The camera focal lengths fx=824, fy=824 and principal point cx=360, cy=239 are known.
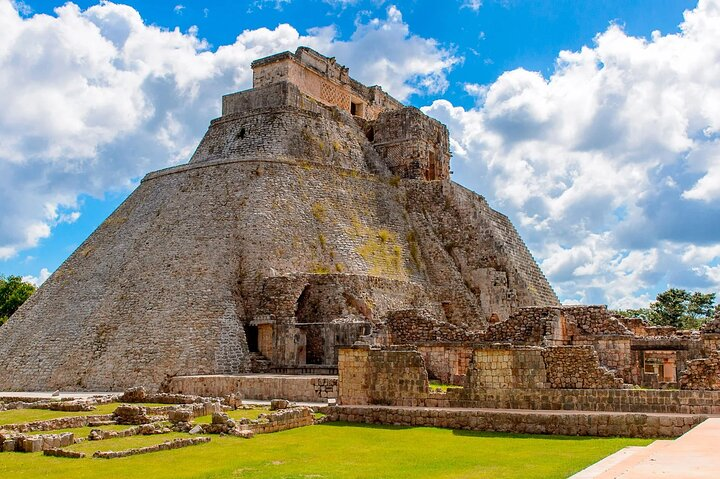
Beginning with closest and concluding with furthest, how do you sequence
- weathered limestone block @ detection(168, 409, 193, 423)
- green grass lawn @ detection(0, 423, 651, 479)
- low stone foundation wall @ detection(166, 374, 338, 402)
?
green grass lawn @ detection(0, 423, 651, 479) < weathered limestone block @ detection(168, 409, 193, 423) < low stone foundation wall @ detection(166, 374, 338, 402)

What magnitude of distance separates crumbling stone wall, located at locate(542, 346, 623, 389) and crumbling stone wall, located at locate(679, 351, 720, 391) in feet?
3.97

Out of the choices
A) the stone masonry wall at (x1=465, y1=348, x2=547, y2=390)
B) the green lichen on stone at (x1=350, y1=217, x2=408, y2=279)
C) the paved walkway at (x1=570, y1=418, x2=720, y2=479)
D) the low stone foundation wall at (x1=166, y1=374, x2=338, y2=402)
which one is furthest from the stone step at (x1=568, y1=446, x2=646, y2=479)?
the green lichen on stone at (x1=350, y1=217, x2=408, y2=279)

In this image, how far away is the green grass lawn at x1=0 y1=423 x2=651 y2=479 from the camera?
10.9 metres

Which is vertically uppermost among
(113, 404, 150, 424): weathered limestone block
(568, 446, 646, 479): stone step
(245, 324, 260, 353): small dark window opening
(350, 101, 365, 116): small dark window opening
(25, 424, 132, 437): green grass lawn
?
(350, 101, 365, 116): small dark window opening

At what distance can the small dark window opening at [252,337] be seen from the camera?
92.0 feet

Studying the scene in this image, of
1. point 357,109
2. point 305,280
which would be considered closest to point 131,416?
point 305,280

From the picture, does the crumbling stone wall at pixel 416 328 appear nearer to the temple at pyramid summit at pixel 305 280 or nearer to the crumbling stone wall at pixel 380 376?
the temple at pyramid summit at pixel 305 280

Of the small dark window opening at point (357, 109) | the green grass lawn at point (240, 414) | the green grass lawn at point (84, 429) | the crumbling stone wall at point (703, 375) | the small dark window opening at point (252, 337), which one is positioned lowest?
the green grass lawn at point (84, 429)

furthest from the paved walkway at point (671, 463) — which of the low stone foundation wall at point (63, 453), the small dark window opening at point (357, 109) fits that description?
the small dark window opening at point (357, 109)

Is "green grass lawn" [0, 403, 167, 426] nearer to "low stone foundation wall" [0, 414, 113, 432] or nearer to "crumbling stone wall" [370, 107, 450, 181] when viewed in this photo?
"low stone foundation wall" [0, 414, 113, 432]

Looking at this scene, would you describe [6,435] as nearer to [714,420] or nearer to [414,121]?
[714,420]

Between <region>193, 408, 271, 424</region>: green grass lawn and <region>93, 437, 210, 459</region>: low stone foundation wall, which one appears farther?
<region>193, 408, 271, 424</region>: green grass lawn

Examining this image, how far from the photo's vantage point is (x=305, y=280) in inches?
1133

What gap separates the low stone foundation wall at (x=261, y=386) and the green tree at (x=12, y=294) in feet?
94.6
